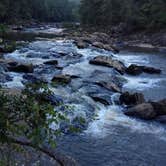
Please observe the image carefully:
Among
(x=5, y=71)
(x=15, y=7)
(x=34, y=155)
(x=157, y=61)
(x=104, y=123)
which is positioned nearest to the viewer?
(x=34, y=155)

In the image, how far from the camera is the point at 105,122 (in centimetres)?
1694

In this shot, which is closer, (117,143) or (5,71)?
(117,143)

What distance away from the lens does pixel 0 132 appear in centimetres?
504

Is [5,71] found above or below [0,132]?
below

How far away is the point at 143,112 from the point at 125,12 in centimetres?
5396

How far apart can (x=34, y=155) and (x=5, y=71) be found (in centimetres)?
1598

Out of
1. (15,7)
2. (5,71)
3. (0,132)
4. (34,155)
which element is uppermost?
(0,132)

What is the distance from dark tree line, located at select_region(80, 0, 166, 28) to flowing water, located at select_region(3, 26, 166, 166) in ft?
95.9

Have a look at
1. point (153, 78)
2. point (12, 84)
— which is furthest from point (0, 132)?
point (153, 78)

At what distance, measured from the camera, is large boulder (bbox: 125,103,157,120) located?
17995 millimetres

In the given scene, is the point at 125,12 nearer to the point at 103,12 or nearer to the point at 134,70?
the point at 103,12

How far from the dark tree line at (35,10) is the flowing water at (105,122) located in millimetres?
55997

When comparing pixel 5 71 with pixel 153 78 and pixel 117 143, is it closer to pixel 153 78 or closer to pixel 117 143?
pixel 153 78

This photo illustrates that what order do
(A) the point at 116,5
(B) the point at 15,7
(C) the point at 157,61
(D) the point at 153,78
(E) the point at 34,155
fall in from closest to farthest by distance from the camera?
(E) the point at 34,155 < (D) the point at 153,78 < (C) the point at 157,61 < (A) the point at 116,5 < (B) the point at 15,7
